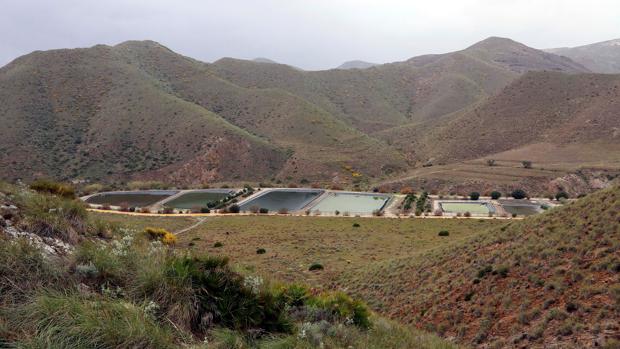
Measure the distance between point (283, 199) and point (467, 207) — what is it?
2340cm

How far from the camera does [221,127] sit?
3049 inches

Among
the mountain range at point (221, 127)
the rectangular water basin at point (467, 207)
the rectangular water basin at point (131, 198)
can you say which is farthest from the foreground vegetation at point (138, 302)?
the mountain range at point (221, 127)

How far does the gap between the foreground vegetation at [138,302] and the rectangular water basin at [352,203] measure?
3813 centimetres

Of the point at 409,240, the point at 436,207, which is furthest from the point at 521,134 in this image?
the point at 409,240

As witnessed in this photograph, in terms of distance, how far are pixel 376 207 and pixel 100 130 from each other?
57058 mm

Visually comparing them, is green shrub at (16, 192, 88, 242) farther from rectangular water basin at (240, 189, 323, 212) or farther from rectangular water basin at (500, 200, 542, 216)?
rectangular water basin at (500, 200, 542, 216)

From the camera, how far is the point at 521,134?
7688cm

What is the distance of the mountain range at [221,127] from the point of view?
6866 centimetres

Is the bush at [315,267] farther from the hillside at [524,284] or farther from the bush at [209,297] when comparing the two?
the bush at [209,297]

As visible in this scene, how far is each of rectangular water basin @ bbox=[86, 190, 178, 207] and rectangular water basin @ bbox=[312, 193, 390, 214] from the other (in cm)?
2331

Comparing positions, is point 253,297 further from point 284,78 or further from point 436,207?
point 284,78

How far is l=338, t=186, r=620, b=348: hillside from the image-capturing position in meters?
8.95

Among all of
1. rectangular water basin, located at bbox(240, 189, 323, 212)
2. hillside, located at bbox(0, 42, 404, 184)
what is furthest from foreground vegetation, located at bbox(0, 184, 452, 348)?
hillside, located at bbox(0, 42, 404, 184)

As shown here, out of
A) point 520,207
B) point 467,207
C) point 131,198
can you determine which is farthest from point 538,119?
point 131,198
